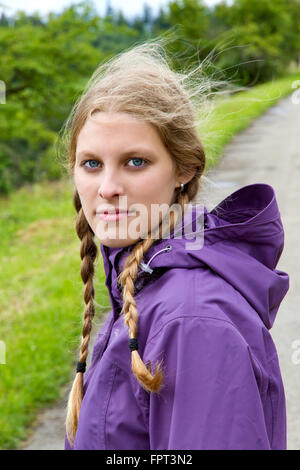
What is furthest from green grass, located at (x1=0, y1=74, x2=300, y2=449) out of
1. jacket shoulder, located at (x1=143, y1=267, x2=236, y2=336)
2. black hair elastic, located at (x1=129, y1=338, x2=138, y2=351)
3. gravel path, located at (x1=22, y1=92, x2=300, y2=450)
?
black hair elastic, located at (x1=129, y1=338, x2=138, y2=351)

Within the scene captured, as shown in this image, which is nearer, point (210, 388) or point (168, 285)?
point (210, 388)

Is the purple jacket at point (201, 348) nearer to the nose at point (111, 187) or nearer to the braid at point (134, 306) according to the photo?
the braid at point (134, 306)

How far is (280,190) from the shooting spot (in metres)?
6.82

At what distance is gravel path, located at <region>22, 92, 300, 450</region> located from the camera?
293 centimetres

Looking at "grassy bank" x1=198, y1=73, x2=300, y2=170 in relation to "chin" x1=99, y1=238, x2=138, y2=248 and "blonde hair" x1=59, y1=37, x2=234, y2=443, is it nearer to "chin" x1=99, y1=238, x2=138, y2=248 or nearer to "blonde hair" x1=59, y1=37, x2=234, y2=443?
"blonde hair" x1=59, y1=37, x2=234, y2=443

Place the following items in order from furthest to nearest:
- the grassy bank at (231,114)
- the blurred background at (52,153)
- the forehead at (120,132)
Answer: the blurred background at (52,153)
the grassy bank at (231,114)
the forehead at (120,132)

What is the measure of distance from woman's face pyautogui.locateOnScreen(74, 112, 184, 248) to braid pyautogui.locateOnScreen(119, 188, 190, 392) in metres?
Answer: 0.04

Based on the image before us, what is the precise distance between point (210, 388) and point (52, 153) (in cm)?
276

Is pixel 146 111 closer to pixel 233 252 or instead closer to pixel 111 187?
pixel 111 187

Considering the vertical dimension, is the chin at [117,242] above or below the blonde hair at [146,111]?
below

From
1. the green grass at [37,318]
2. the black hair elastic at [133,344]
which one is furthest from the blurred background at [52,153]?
the black hair elastic at [133,344]

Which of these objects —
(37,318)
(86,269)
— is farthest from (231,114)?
(37,318)

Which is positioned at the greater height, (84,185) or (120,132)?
(120,132)

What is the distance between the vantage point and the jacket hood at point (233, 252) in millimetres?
1240
